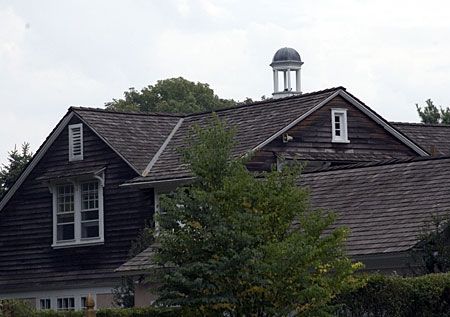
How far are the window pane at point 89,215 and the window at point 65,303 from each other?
8.49 ft

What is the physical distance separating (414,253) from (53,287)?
62.8 feet

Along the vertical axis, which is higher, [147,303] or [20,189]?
[20,189]

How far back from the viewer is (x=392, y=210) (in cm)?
3117

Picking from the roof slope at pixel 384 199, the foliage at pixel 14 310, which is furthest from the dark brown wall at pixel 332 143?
the foliage at pixel 14 310

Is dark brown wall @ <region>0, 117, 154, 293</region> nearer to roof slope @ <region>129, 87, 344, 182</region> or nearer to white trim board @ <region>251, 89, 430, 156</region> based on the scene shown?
roof slope @ <region>129, 87, 344, 182</region>

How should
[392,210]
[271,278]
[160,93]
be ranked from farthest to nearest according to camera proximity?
[160,93], [392,210], [271,278]

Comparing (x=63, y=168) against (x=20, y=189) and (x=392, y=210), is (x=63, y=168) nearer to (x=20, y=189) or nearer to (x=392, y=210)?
(x=20, y=189)

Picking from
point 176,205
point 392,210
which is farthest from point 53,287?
point 176,205

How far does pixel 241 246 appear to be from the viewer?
22.2 metres

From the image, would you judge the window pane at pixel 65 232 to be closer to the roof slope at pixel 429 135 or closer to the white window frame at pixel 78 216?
the white window frame at pixel 78 216

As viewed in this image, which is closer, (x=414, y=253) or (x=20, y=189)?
(x=414, y=253)

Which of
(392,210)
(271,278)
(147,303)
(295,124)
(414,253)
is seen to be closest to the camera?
(271,278)

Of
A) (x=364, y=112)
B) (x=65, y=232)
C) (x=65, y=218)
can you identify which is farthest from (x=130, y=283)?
(x=364, y=112)

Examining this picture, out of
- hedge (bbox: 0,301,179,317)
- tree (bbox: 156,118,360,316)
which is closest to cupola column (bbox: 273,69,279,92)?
hedge (bbox: 0,301,179,317)
